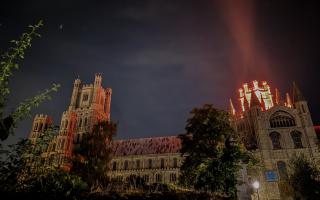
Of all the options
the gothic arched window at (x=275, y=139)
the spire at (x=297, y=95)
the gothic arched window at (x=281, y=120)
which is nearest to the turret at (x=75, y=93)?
the gothic arched window at (x=281, y=120)

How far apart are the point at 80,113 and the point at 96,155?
4928cm

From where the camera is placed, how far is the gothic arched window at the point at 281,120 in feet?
168

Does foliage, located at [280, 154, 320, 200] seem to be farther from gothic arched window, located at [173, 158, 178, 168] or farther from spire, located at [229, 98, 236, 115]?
spire, located at [229, 98, 236, 115]

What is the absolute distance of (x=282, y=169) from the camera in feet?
152

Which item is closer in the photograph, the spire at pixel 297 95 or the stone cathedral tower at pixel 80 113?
the spire at pixel 297 95

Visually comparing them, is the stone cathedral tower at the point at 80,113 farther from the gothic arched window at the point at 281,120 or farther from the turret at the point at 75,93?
the gothic arched window at the point at 281,120

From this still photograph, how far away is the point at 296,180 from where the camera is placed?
35812 mm

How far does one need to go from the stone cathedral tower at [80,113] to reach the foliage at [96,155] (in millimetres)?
A: 33956

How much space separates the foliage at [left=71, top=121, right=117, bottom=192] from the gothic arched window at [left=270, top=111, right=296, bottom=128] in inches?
1367

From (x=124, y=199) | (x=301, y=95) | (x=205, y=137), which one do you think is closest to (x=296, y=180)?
(x=205, y=137)

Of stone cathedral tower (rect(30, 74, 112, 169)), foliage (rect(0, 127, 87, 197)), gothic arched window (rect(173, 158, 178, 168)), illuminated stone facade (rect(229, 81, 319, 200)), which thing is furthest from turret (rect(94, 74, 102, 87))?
foliage (rect(0, 127, 87, 197))

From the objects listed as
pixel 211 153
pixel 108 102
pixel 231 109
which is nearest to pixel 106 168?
pixel 211 153

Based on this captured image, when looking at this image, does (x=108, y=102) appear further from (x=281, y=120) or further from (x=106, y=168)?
(x=281, y=120)

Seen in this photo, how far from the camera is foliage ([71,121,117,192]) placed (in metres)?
36.7
